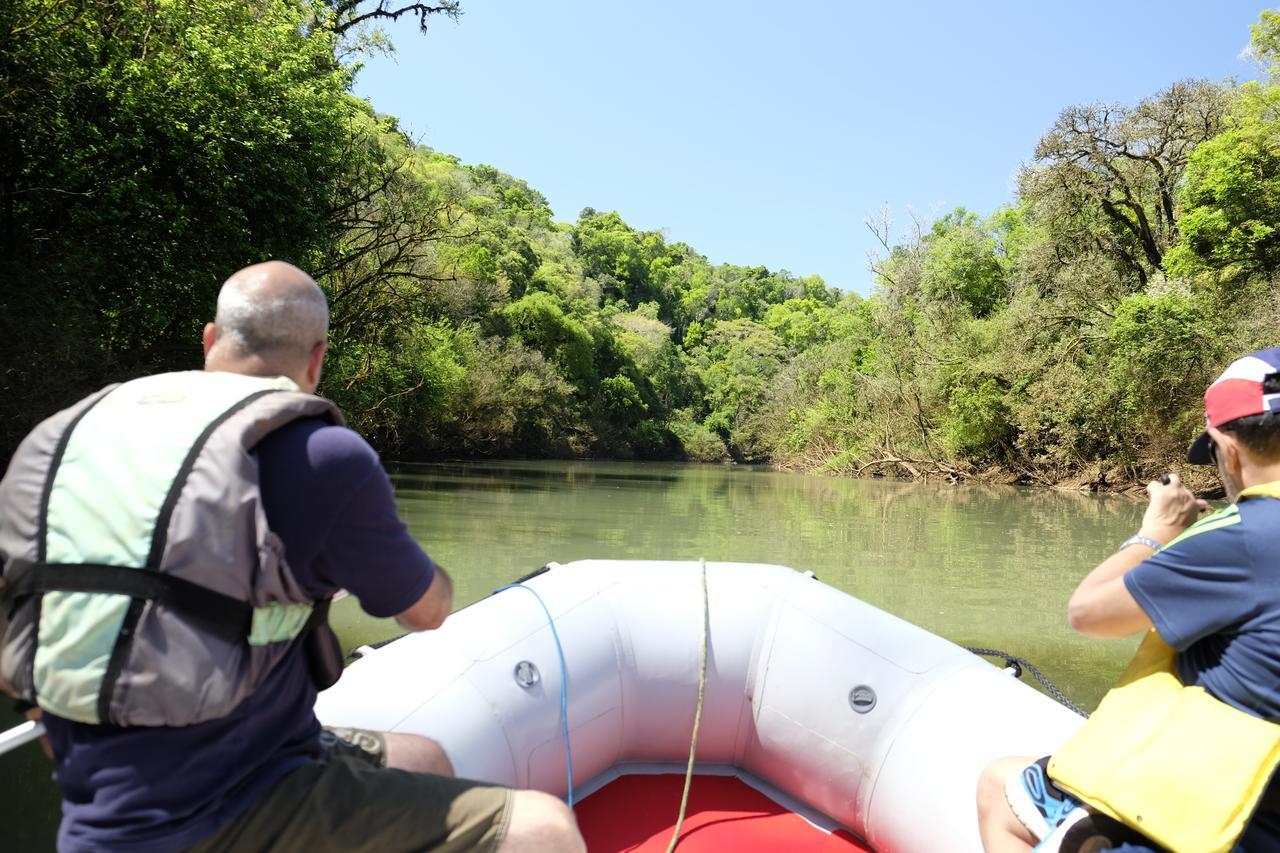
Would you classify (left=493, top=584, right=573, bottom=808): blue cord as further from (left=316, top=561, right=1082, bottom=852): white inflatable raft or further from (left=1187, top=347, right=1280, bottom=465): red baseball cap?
(left=1187, top=347, right=1280, bottom=465): red baseball cap

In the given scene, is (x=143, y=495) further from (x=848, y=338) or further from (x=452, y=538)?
(x=848, y=338)

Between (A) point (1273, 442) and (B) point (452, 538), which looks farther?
(B) point (452, 538)

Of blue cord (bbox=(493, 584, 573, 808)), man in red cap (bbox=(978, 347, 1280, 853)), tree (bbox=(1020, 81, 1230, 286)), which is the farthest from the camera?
tree (bbox=(1020, 81, 1230, 286))

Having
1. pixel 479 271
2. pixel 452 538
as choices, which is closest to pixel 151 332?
pixel 452 538

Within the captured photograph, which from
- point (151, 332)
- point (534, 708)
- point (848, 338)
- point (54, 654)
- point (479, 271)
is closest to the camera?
point (54, 654)

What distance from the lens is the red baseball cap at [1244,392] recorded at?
47.7 inches

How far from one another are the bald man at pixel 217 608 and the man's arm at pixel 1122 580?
31.3 inches

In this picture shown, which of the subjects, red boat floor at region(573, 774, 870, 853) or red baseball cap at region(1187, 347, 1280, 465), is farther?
red boat floor at region(573, 774, 870, 853)

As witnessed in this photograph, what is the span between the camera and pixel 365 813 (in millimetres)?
1121

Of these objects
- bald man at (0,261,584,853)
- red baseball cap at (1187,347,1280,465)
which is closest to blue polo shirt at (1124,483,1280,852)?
red baseball cap at (1187,347,1280,465)

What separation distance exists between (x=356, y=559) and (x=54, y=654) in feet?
1.10

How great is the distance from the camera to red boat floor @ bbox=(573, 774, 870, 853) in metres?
2.42

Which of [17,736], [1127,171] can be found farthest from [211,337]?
[1127,171]

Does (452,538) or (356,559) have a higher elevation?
(356,559)
